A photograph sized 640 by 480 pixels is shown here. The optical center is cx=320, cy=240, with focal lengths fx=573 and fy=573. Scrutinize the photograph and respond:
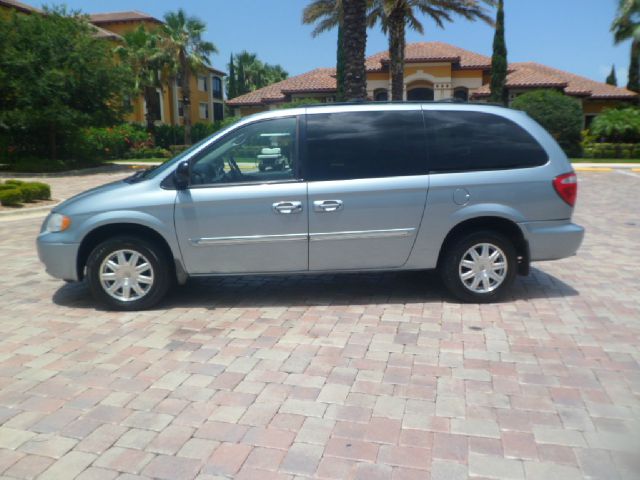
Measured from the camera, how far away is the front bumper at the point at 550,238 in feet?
18.7

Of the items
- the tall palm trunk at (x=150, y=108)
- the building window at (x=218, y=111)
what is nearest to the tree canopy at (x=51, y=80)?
the tall palm trunk at (x=150, y=108)

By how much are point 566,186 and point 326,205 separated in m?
2.40

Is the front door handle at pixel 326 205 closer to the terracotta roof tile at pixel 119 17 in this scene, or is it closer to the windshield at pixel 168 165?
the windshield at pixel 168 165

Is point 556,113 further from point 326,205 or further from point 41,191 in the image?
point 326,205

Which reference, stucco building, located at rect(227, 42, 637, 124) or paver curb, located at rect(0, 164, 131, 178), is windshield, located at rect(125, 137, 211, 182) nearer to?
paver curb, located at rect(0, 164, 131, 178)

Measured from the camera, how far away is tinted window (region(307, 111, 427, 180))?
5.57 meters

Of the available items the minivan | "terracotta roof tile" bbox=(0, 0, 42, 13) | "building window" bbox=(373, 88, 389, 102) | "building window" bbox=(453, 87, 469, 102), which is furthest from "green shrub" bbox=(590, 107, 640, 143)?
"terracotta roof tile" bbox=(0, 0, 42, 13)

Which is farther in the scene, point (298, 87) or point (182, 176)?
point (298, 87)

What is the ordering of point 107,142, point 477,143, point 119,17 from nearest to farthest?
point 477,143 < point 107,142 < point 119,17

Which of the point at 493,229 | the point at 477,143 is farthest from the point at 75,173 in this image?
the point at 493,229

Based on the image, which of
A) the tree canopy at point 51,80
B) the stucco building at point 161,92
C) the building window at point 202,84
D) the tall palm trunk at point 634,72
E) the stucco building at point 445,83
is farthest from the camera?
the building window at point 202,84

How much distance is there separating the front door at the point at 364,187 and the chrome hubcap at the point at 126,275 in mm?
1638

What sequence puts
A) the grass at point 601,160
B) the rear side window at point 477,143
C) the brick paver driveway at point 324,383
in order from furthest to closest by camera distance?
1. the grass at point 601,160
2. the rear side window at point 477,143
3. the brick paver driveway at point 324,383

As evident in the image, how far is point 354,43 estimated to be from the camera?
44.8 feet
